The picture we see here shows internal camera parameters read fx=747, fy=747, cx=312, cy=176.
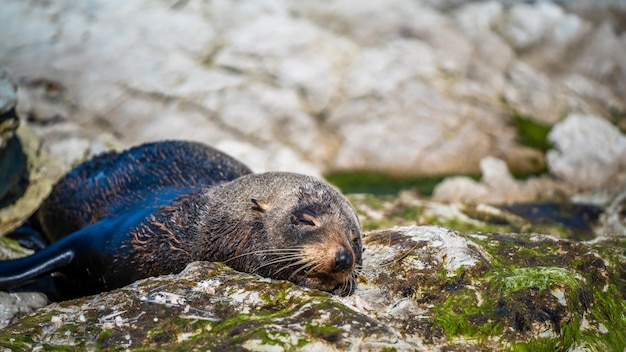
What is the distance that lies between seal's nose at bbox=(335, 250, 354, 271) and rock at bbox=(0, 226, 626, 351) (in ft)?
0.92

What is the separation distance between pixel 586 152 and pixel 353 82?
6402mm

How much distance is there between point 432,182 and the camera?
18.1 meters

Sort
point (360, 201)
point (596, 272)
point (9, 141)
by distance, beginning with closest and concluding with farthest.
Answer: point (596, 272), point (9, 141), point (360, 201)

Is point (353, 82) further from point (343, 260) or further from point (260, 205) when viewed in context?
point (343, 260)

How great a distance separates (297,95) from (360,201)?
9.13 m

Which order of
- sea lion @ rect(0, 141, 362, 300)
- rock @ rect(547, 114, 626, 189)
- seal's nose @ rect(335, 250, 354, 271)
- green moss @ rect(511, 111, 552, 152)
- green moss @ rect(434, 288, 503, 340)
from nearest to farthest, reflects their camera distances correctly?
green moss @ rect(434, 288, 503, 340), seal's nose @ rect(335, 250, 354, 271), sea lion @ rect(0, 141, 362, 300), rock @ rect(547, 114, 626, 189), green moss @ rect(511, 111, 552, 152)

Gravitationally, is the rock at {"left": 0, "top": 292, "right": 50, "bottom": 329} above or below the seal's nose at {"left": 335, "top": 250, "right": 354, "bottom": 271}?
below

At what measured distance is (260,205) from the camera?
670 cm

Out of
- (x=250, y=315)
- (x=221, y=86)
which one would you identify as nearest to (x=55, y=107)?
(x=221, y=86)

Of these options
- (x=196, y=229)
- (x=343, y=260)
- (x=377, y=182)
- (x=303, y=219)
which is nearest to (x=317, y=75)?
(x=377, y=182)

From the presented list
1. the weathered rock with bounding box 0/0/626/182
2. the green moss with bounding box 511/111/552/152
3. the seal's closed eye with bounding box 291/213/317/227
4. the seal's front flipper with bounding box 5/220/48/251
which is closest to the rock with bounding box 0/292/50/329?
the seal's front flipper with bounding box 5/220/48/251

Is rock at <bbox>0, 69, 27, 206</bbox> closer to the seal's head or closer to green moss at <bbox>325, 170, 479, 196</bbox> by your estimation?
the seal's head

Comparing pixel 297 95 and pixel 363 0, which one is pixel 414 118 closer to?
pixel 297 95

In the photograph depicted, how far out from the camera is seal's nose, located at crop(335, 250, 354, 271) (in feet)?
19.5
